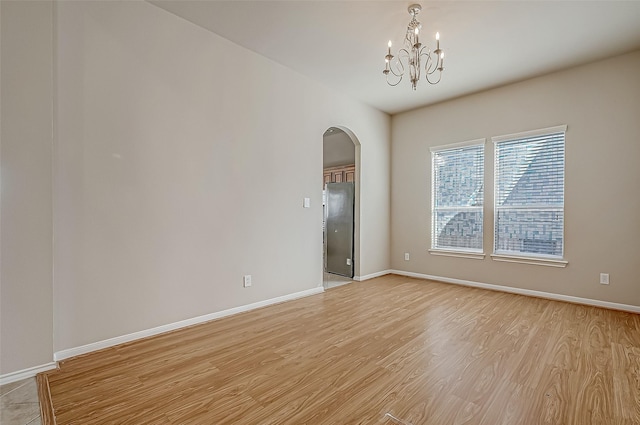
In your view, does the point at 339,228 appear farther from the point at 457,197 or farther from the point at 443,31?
the point at 443,31

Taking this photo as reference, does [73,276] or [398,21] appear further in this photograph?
[398,21]

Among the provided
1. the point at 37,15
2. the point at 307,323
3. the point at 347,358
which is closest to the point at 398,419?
the point at 347,358

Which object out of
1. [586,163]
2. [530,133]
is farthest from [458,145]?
[586,163]

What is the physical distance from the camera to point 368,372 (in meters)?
2.09

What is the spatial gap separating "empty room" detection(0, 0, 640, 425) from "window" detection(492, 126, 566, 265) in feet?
0.09

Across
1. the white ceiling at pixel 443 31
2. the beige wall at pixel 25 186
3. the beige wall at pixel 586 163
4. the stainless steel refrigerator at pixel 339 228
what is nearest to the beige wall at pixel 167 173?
the beige wall at pixel 25 186

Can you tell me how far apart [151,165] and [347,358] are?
2.36m

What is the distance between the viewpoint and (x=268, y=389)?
1896mm

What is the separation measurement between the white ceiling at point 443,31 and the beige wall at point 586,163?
0.21 metres

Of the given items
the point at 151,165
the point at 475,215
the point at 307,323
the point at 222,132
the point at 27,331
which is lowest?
the point at 307,323

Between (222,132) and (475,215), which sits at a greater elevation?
(222,132)

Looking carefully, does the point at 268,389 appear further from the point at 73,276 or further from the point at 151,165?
the point at 151,165

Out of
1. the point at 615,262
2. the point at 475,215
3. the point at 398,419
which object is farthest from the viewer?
the point at 475,215

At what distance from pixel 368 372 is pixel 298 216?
2.29 m
